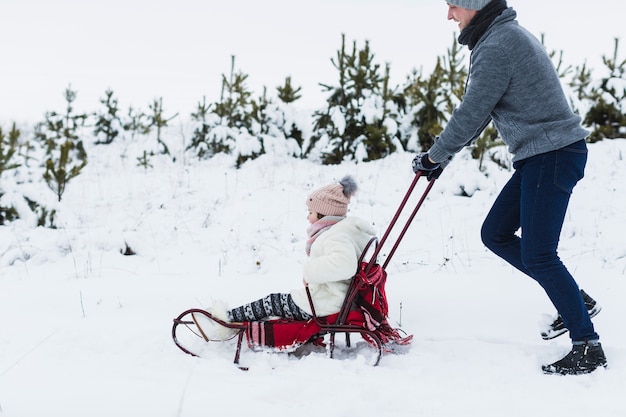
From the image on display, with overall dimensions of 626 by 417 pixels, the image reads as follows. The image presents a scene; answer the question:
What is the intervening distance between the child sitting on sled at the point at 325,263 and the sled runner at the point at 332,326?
0.19 ft

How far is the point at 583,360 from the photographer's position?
8.36 feet

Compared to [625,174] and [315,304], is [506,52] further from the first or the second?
[625,174]

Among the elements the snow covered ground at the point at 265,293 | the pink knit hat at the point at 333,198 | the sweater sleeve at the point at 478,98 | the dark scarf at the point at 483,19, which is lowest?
the snow covered ground at the point at 265,293

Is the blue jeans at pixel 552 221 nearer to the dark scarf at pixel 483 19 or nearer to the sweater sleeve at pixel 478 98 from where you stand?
the sweater sleeve at pixel 478 98

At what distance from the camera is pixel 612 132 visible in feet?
30.8

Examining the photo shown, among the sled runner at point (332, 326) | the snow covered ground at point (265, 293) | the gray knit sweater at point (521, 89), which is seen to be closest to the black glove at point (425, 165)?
the sled runner at point (332, 326)

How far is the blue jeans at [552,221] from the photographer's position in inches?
97.9

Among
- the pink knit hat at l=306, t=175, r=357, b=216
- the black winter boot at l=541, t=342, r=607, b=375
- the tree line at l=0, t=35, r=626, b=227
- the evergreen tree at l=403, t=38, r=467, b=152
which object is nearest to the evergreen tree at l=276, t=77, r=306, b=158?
the tree line at l=0, t=35, r=626, b=227

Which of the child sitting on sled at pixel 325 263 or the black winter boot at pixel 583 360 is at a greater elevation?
the child sitting on sled at pixel 325 263

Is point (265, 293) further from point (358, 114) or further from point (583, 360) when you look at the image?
point (358, 114)

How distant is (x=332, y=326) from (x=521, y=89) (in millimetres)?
1645

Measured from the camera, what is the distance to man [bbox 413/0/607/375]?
2459 mm

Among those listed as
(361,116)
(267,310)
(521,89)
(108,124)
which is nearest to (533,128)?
(521,89)

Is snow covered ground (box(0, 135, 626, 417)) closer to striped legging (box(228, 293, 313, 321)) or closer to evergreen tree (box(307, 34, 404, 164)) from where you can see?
striped legging (box(228, 293, 313, 321))
